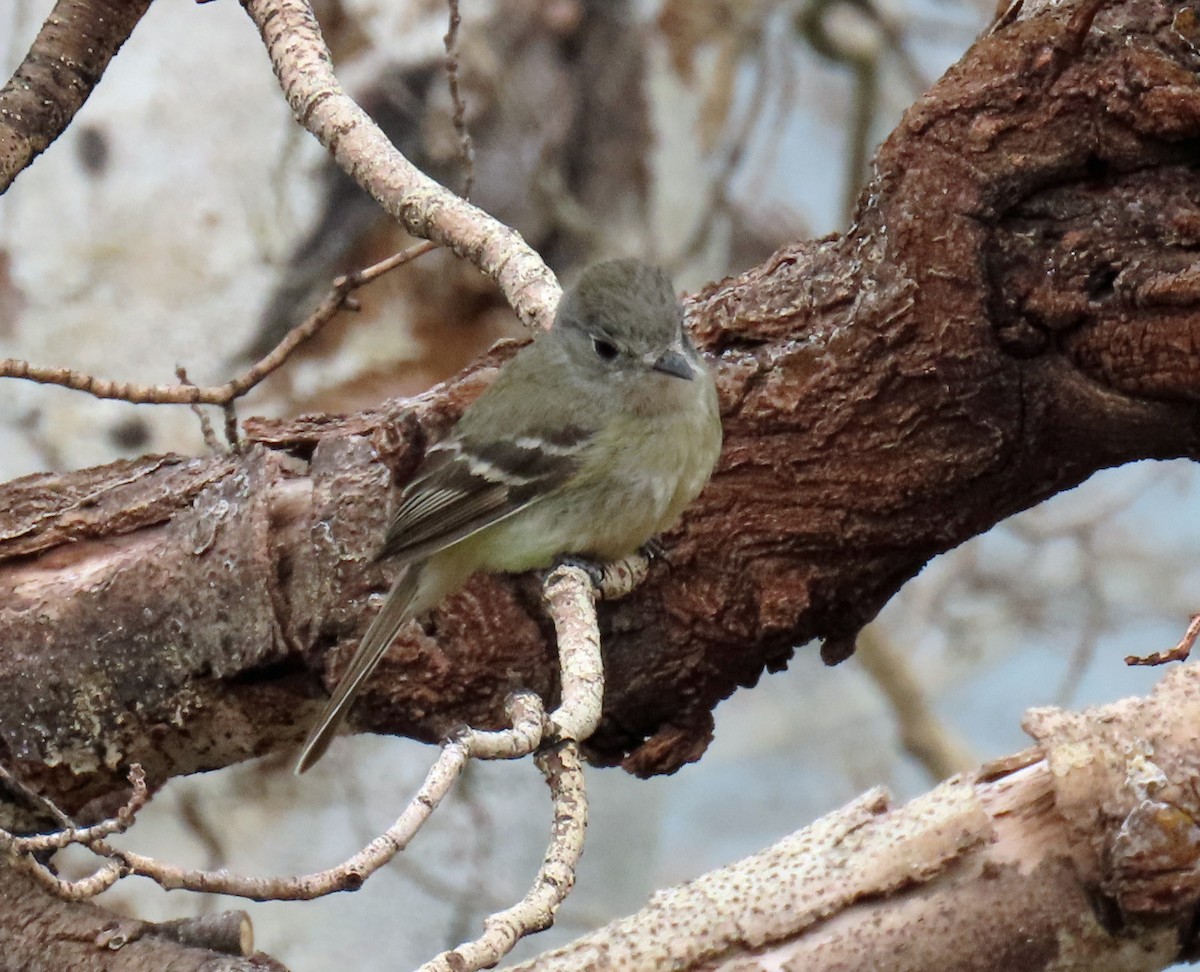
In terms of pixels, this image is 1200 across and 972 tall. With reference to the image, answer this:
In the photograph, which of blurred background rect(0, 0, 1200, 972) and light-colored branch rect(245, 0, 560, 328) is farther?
blurred background rect(0, 0, 1200, 972)

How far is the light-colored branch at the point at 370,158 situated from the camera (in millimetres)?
2742

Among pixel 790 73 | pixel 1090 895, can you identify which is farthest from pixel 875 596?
pixel 790 73

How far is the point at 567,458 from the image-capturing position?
297 centimetres

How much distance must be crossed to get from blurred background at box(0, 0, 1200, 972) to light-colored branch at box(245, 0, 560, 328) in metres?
0.19

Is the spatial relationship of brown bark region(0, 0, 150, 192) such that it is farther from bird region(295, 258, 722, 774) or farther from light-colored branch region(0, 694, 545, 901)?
light-colored branch region(0, 694, 545, 901)

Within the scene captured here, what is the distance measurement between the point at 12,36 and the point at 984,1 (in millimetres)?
4511

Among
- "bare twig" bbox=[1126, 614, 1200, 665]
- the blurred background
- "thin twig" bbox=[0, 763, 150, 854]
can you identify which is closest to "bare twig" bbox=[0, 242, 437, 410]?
the blurred background

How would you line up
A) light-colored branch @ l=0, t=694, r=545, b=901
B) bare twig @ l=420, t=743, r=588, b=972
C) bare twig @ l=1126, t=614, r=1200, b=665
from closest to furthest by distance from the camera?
1. light-colored branch @ l=0, t=694, r=545, b=901
2. bare twig @ l=420, t=743, r=588, b=972
3. bare twig @ l=1126, t=614, r=1200, b=665

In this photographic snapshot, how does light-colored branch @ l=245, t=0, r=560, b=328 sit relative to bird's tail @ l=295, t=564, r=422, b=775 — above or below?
above

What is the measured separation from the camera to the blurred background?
13.2ft

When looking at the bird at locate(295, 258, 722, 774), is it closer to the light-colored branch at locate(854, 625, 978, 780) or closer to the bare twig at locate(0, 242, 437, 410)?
the bare twig at locate(0, 242, 437, 410)

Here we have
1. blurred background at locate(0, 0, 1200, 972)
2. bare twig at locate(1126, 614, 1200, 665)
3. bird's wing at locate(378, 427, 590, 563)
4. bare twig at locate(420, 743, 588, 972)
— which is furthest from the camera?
blurred background at locate(0, 0, 1200, 972)

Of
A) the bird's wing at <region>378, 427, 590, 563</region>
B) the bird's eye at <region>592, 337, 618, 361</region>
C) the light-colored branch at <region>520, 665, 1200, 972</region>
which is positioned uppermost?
the bird's eye at <region>592, 337, 618, 361</region>

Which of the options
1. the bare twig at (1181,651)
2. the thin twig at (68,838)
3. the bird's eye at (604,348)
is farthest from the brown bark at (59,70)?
the bare twig at (1181,651)
